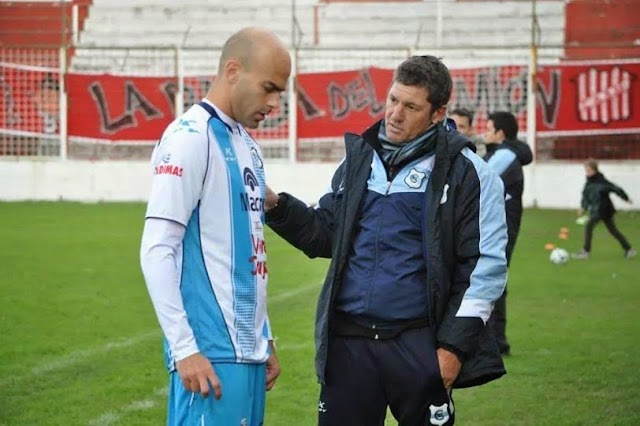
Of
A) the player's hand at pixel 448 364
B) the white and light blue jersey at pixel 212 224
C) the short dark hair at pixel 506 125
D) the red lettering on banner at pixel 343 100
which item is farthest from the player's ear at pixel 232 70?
the red lettering on banner at pixel 343 100

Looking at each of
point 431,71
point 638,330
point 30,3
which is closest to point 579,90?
point 30,3

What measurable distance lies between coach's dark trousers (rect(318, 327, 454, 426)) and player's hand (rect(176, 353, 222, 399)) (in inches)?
42.2

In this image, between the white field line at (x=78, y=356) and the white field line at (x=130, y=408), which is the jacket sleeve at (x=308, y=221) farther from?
the white field line at (x=78, y=356)

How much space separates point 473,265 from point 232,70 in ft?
4.35

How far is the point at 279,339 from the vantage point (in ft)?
40.1

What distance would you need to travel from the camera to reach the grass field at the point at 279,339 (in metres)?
9.37

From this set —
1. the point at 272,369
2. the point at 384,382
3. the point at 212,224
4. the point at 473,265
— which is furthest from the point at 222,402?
the point at 473,265

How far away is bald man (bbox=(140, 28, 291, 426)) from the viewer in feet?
15.6

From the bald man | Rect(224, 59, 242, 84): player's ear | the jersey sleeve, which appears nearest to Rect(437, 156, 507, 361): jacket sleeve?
the bald man

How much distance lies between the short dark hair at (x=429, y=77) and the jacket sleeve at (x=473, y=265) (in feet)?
1.06

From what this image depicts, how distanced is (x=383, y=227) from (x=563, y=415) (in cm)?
405

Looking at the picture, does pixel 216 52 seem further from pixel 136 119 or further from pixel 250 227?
pixel 250 227

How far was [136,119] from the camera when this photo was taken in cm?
3088

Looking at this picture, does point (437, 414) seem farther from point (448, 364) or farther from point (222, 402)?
point (222, 402)
